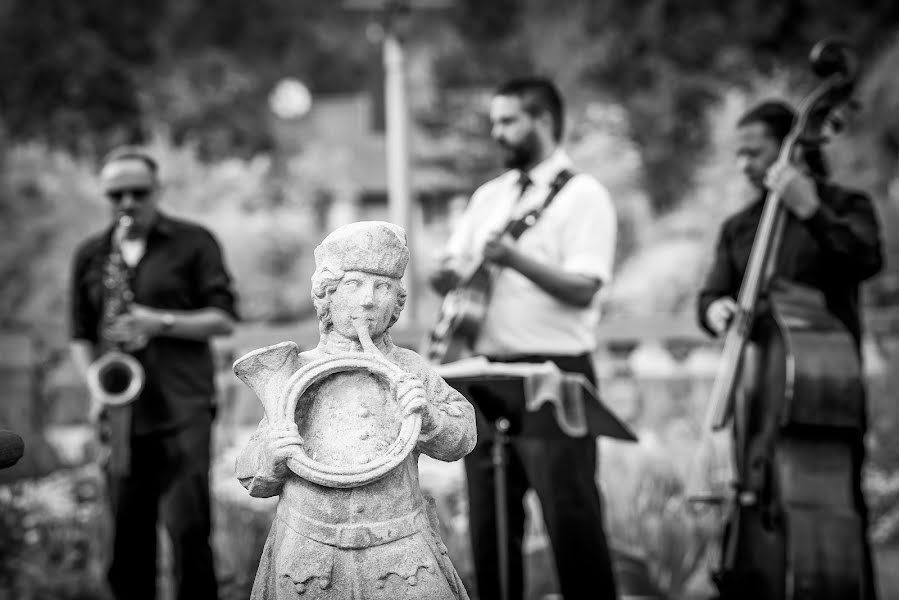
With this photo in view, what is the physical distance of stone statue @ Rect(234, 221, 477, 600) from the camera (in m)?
2.71

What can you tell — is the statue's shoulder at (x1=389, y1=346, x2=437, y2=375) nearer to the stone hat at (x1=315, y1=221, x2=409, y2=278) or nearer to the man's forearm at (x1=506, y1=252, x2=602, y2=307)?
the stone hat at (x1=315, y1=221, x2=409, y2=278)

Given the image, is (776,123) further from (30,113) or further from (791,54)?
(30,113)

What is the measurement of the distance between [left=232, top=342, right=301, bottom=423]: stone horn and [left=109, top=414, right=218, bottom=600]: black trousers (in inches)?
71.5

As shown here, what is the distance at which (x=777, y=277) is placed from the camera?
442cm

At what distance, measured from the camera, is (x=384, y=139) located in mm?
26531

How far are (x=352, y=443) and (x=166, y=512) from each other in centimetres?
202

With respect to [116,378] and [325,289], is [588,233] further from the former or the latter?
[116,378]

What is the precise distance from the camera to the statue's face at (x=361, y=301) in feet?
9.18

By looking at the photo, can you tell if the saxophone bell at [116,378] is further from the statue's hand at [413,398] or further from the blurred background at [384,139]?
the blurred background at [384,139]

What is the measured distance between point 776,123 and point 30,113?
17754mm

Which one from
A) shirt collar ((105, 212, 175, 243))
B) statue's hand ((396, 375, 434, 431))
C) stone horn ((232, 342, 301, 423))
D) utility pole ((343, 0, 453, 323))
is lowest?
statue's hand ((396, 375, 434, 431))

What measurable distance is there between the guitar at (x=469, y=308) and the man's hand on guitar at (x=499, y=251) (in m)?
0.17

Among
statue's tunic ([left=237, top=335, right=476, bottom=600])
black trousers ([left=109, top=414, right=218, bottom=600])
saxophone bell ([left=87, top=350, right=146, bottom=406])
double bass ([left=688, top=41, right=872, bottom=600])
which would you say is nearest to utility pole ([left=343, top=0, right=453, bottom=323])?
saxophone bell ([left=87, top=350, right=146, bottom=406])

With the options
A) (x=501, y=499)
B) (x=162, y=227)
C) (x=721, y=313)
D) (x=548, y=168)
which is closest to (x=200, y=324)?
(x=162, y=227)
